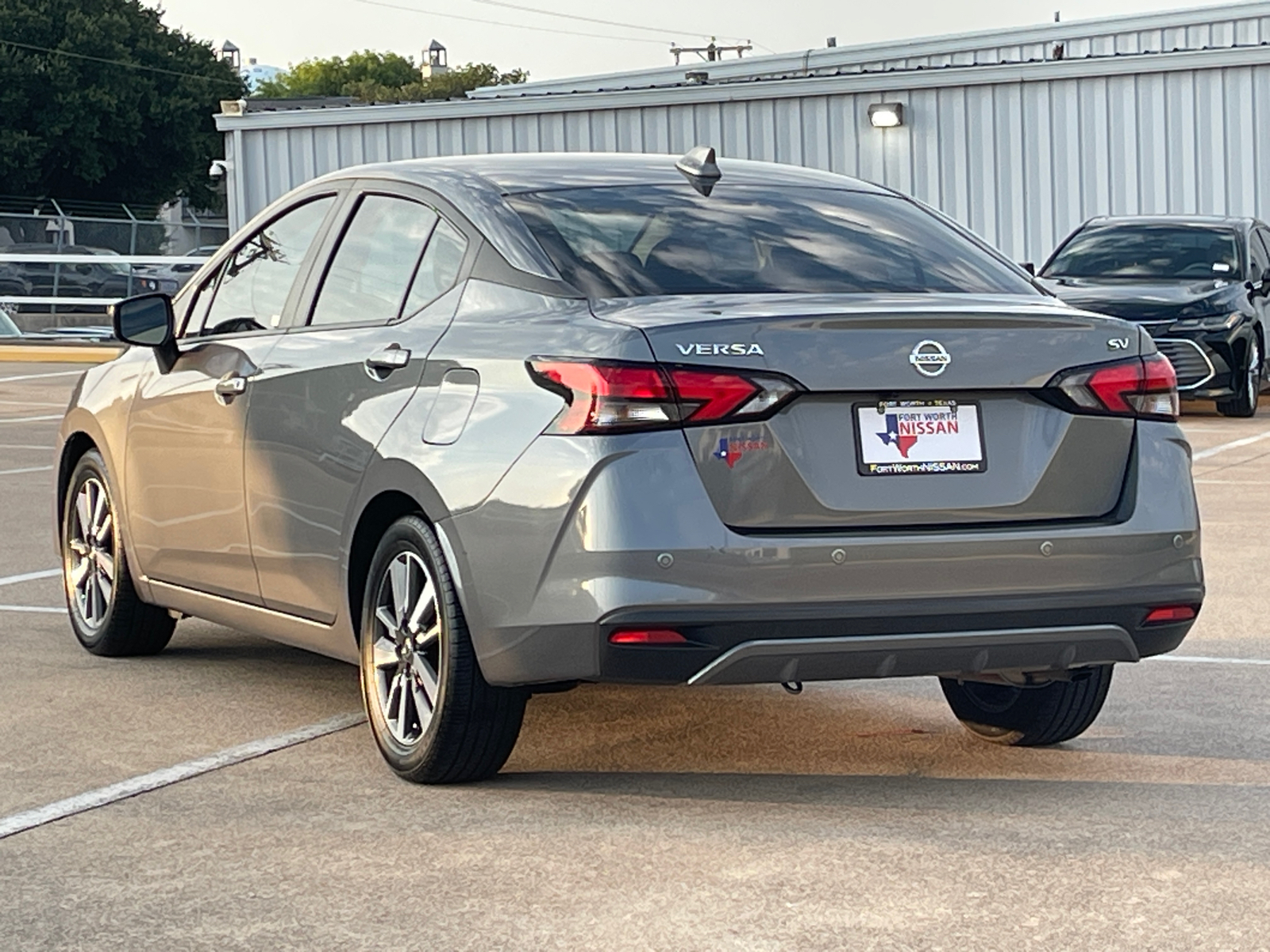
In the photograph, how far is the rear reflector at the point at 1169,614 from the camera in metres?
5.20

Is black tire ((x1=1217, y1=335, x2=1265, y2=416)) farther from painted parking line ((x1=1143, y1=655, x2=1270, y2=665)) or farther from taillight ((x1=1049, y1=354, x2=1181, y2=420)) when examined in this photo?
taillight ((x1=1049, y1=354, x2=1181, y2=420))

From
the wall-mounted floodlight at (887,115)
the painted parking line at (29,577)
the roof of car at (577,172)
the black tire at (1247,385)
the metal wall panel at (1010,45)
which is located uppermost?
the metal wall panel at (1010,45)

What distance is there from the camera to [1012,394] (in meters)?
5.05

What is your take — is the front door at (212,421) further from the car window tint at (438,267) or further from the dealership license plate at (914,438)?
the dealership license plate at (914,438)

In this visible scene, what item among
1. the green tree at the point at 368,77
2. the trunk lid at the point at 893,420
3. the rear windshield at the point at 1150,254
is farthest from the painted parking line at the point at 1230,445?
the green tree at the point at 368,77

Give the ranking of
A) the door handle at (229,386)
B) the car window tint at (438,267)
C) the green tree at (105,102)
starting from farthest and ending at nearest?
the green tree at (105,102)
the door handle at (229,386)
the car window tint at (438,267)

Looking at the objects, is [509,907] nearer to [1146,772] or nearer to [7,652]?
[1146,772]

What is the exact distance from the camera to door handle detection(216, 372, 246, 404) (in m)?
6.39

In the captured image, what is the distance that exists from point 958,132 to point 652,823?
21.9 metres

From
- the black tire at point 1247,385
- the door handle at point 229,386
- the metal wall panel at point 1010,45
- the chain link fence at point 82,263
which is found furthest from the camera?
the metal wall panel at point 1010,45

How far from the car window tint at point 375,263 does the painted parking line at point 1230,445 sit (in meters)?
9.82

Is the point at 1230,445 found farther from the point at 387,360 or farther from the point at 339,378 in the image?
the point at 387,360

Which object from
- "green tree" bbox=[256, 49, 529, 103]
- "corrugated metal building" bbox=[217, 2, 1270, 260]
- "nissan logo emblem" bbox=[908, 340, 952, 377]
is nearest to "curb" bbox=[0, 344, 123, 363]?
"corrugated metal building" bbox=[217, 2, 1270, 260]

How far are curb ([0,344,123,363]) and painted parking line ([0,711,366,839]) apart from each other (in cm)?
2202
